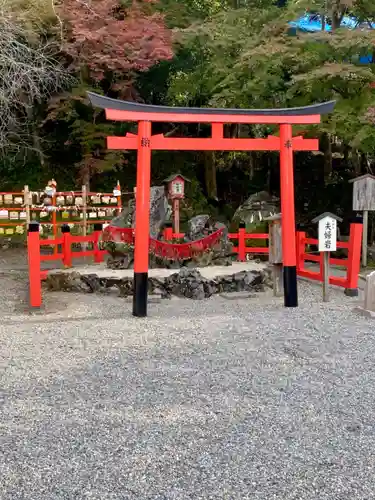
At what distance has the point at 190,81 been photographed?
559 inches

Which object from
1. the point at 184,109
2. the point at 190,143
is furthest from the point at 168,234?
the point at 184,109

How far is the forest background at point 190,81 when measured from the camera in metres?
10.6

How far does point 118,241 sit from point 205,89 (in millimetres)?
6694

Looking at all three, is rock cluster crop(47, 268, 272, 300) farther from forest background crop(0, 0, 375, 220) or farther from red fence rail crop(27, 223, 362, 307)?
forest background crop(0, 0, 375, 220)

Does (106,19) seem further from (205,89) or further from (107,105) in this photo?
(107,105)

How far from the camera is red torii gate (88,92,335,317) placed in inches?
247

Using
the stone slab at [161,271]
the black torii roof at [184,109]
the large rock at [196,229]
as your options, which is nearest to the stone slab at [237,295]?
the stone slab at [161,271]

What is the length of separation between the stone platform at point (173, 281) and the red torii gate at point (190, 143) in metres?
1.39

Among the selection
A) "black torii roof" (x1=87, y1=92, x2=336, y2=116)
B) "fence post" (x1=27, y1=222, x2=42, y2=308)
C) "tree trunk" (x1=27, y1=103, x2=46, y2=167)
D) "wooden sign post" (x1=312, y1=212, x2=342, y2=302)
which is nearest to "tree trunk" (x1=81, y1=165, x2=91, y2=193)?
"tree trunk" (x1=27, y1=103, x2=46, y2=167)

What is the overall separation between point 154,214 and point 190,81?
5.54 metres

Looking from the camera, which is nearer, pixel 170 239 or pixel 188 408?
pixel 188 408

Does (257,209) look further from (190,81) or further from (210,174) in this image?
(210,174)

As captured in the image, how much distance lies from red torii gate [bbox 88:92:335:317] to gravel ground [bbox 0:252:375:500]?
2.48 ft

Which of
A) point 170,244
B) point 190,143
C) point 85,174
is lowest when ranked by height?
point 170,244
